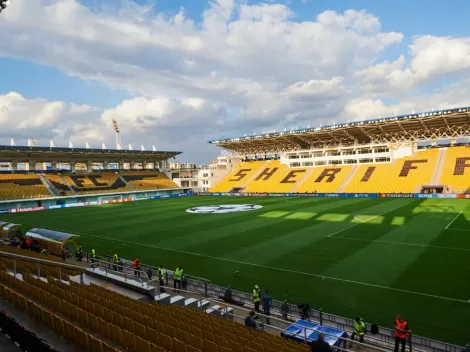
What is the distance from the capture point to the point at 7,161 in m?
68.4

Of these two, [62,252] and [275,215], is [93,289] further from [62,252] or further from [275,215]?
[275,215]

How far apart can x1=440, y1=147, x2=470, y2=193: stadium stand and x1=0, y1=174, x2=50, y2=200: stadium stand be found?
239 feet

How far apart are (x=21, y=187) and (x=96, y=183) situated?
15.0 m

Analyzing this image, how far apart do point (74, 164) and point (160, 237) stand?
2218 inches

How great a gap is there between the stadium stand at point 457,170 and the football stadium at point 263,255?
0.28 metres

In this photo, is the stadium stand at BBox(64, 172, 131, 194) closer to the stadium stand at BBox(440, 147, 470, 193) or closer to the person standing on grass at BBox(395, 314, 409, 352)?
the stadium stand at BBox(440, 147, 470, 193)

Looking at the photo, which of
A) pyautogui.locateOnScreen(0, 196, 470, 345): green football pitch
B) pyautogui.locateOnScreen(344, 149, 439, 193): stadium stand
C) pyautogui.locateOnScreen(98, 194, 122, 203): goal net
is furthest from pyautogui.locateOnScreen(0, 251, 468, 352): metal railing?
pyautogui.locateOnScreen(98, 194, 122, 203): goal net

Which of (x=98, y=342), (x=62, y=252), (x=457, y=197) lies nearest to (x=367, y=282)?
(x=98, y=342)

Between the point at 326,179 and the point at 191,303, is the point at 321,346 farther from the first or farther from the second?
the point at 326,179

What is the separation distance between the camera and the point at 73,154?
7356cm

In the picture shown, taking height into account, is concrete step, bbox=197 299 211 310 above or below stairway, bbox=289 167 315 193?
below

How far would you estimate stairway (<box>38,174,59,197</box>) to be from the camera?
2581 inches

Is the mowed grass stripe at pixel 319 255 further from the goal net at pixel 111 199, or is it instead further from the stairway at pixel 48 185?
the stairway at pixel 48 185

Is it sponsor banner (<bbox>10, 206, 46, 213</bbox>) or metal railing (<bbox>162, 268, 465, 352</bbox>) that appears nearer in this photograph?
metal railing (<bbox>162, 268, 465, 352</bbox>)
